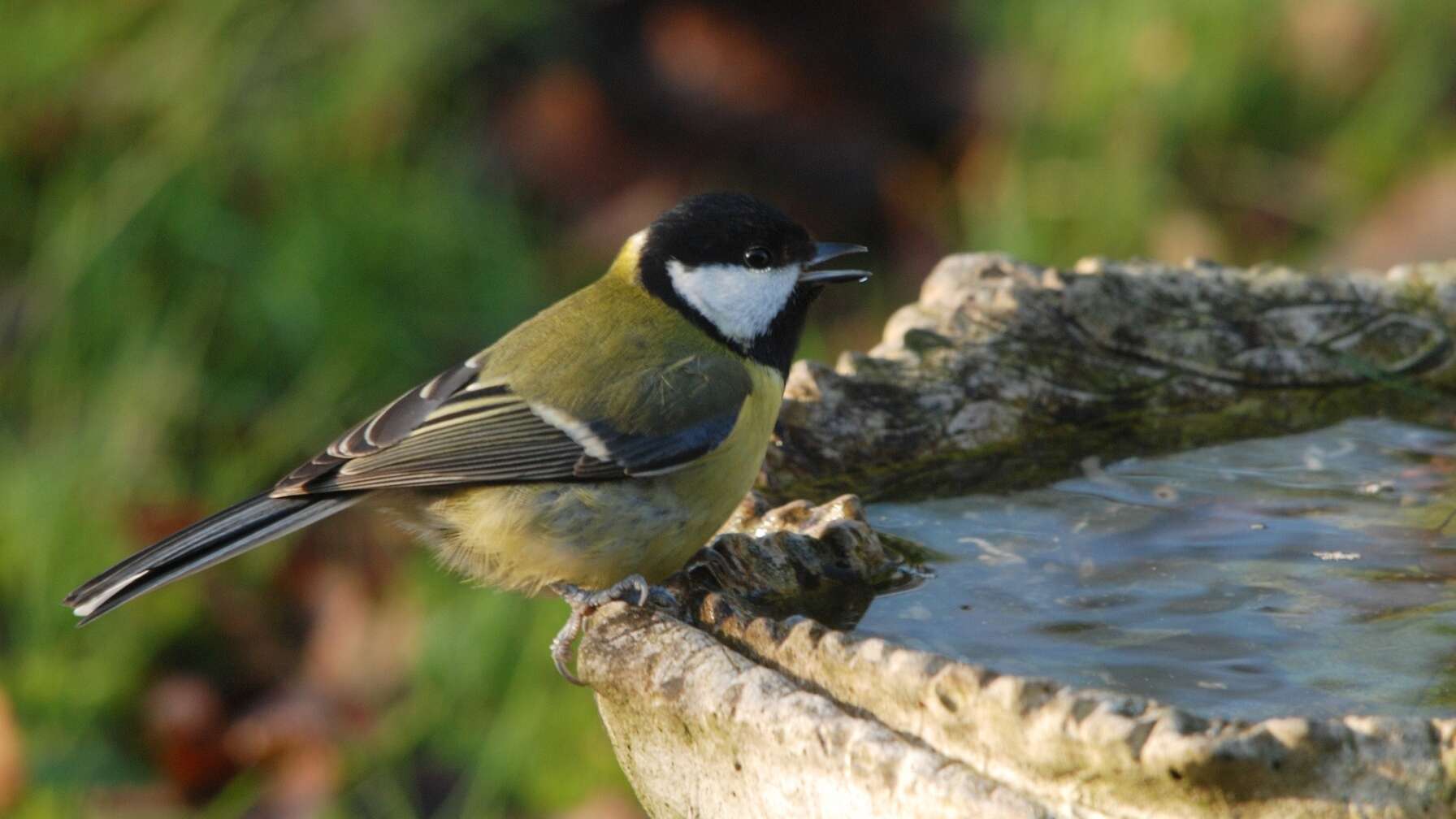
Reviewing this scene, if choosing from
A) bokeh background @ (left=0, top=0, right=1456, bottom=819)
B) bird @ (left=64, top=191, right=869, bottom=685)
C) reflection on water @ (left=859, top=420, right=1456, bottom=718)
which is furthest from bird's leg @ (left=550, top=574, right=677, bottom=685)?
bokeh background @ (left=0, top=0, right=1456, bottom=819)

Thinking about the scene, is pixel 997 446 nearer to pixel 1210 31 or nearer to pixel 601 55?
pixel 1210 31

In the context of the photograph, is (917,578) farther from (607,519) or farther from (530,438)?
(530,438)

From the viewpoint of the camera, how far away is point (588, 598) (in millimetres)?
2023

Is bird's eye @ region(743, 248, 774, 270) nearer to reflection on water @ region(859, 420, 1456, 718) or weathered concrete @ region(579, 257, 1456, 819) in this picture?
weathered concrete @ region(579, 257, 1456, 819)

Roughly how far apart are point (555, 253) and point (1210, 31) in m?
1.98

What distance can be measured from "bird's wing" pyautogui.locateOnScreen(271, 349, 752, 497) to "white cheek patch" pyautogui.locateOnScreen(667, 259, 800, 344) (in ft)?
0.42

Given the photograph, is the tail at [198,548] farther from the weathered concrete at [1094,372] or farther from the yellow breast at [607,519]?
the weathered concrete at [1094,372]

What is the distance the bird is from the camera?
6.84 ft

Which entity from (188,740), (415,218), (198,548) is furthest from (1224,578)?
(415,218)

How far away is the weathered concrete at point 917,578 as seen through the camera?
1164mm

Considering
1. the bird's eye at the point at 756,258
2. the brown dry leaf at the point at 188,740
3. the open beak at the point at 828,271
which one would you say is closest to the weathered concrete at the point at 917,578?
the open beak at the point at 828,271

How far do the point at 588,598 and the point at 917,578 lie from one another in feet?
1.37

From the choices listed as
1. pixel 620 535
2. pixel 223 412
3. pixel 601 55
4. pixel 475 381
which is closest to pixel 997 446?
pixel 620 535

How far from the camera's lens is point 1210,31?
4.71m
